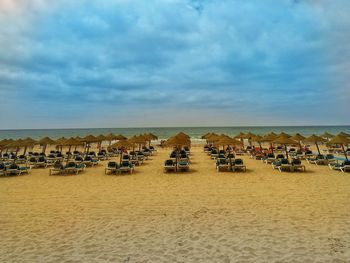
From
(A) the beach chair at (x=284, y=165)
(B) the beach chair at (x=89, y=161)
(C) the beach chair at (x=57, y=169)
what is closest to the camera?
(C) the beach chair at (x=57, y=169)

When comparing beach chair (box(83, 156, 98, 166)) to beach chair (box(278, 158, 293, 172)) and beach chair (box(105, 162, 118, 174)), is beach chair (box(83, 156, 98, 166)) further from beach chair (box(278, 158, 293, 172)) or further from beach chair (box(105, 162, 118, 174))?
beach chair (box(278, 158, 293, 172))

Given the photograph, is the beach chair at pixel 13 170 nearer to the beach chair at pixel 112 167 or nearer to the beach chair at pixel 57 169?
the beach chair at pixel 57 169

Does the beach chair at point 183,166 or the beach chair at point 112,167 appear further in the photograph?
the beach chair at point 183,166

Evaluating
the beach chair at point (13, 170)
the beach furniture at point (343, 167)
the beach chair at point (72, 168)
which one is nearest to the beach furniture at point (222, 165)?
the beach furniture at point (343, 167)

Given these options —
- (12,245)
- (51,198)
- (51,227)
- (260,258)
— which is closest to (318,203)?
(260,258)

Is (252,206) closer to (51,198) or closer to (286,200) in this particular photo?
(286,200)

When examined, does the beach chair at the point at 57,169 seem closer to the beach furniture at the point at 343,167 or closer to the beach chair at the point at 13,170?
the beach chair at the point at 13,170

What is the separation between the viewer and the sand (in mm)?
4582

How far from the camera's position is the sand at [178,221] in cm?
458

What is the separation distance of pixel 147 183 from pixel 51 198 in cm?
378

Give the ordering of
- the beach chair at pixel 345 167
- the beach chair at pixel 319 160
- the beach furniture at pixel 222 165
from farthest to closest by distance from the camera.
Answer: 1. the beach chair at pixel 319 160
2. the beach furniture at pixel 222 165
3. the beach chair at pixel 345 167

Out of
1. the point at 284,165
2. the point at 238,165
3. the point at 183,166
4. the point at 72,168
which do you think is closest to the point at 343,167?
the point at 284,165

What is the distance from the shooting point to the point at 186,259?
435 centimetres

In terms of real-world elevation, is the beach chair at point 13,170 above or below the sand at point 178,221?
above
